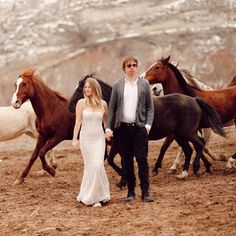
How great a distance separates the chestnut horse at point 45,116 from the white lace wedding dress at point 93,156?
2.34 m

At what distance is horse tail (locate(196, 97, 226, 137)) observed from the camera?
37.5ft

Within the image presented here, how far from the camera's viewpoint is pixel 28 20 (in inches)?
949

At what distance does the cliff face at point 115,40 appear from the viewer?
72.5 ft

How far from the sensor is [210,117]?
452 inches

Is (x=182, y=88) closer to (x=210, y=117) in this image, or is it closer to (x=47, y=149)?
(x=210, y=117)

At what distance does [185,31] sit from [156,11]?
125 cm

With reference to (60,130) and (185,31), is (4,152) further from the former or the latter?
(185,31)

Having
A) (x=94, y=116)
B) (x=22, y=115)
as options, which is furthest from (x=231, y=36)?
(x=94, y=116)

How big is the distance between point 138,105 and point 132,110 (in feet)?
0.34

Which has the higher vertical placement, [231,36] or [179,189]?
[231,36]

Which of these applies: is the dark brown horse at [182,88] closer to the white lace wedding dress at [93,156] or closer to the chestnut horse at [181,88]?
the chestnut horse at [181,88]

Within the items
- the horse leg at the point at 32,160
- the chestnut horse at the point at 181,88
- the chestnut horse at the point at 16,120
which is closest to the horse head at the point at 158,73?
the chestnut horse at the point at 181,88

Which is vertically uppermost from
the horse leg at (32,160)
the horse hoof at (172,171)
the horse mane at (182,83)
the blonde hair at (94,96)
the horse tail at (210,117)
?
the blonde hair at (94,96)

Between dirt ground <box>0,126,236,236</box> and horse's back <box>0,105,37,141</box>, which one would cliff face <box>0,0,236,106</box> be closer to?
horse's back <box>0,105,37,141</box>
